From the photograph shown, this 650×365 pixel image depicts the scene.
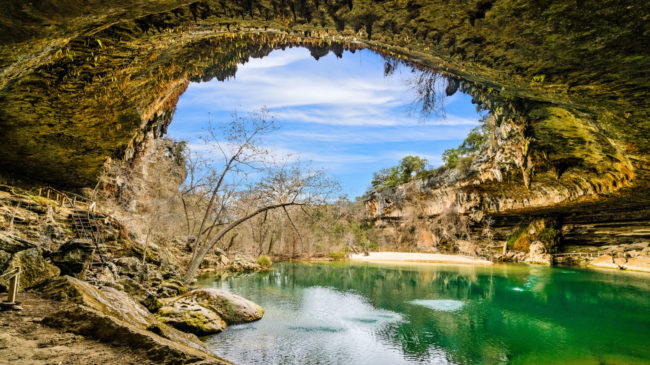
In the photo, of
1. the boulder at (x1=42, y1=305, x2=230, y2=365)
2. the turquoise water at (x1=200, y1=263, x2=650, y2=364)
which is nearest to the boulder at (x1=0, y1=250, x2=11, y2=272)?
the boulder at (x1=42, y1=305, x2=230, y2=365)

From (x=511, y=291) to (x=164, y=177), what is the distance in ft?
60.4

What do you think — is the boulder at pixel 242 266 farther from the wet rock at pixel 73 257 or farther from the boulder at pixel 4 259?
the boulder at pixel 4 259

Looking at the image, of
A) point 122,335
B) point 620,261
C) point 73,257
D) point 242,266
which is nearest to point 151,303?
point 73,257

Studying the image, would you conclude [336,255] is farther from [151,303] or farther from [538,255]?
[151,303]

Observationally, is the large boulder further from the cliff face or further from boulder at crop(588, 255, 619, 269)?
boulder at crop(588, 255, 619, 269)

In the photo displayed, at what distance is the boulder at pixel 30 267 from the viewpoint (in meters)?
3.85

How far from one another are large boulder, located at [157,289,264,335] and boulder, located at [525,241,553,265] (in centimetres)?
2139

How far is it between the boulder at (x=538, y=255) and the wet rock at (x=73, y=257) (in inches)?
995

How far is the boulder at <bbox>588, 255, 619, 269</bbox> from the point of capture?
18195mm

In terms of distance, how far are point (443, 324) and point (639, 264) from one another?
55.2ft

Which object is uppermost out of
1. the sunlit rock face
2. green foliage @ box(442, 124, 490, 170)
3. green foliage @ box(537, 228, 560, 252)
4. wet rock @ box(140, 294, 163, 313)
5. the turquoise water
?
green foliage @ box(442, 124, 490, 170)

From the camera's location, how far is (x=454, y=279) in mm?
15445

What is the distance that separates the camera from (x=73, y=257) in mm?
5047

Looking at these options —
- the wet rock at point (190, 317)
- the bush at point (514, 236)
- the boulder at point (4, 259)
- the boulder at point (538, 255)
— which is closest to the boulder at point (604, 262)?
the boulder at point (538, 255)
